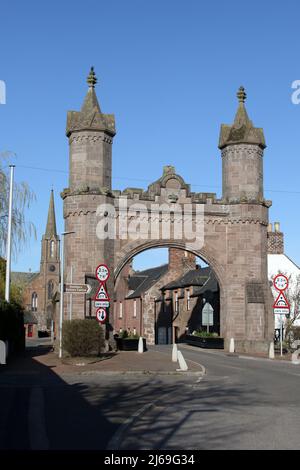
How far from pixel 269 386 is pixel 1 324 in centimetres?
1176

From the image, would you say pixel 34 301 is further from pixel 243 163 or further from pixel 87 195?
pixel 87 195

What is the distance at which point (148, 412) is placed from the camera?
12.0 metres

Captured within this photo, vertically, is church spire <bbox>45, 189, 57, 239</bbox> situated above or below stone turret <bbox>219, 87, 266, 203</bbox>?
above

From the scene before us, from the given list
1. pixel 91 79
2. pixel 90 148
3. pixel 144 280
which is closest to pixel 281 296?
pixel 90 148

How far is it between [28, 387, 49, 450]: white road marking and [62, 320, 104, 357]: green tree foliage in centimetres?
1000

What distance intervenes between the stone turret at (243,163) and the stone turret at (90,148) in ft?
22.4

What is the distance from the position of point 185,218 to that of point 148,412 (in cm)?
2409

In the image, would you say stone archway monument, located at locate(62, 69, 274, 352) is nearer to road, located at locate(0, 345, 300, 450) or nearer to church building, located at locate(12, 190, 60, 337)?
road, located at locate(0, 345, 300, 450)

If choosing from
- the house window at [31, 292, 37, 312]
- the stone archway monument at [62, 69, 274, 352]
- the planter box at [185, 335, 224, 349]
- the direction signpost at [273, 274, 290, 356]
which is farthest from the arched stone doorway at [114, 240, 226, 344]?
the house window at [31, 292, 37, 312]

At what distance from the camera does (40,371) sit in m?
21.2

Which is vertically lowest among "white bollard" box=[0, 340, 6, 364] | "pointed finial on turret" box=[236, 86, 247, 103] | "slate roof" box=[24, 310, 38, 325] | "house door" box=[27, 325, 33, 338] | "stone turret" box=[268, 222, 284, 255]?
"house door" box=[27, 325, 33, 338]

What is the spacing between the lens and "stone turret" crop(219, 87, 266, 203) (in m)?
36.2

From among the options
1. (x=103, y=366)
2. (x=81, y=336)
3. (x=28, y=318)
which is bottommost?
(x=28, y=318)
